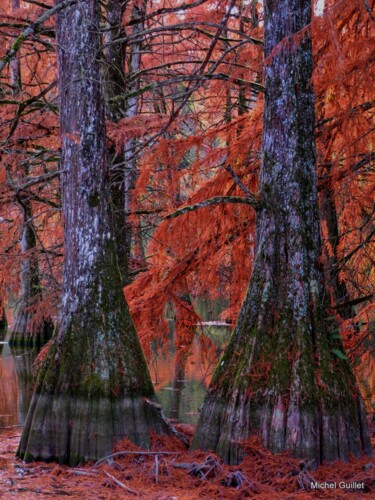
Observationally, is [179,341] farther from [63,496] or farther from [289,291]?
[63,496]

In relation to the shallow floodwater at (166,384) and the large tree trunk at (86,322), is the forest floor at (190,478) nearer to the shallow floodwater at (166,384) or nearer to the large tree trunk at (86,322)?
the large tree trunk at (86,322)

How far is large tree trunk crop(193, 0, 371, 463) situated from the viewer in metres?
5.94

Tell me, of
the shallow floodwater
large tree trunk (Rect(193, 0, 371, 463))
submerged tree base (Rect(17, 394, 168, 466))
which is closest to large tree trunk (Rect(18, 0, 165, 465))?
submerged tree base (Rect(17, 394, 168, 466))

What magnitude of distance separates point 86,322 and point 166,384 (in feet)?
25.8

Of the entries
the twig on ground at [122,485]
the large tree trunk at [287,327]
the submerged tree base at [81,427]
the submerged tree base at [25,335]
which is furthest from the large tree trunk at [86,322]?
the submerged tree base at [25,335]

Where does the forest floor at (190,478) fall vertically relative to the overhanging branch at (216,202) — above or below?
below

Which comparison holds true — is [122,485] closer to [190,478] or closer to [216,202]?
[190,478]

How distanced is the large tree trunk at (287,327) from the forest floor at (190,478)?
0.14 meters

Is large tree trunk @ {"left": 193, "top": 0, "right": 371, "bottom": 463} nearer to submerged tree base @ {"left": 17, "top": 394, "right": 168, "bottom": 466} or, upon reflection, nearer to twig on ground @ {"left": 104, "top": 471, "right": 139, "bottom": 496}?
submerged tree base @ {"left": 17, "top": 394, "right": 168, "bottom": 466}

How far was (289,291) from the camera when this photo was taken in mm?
6262

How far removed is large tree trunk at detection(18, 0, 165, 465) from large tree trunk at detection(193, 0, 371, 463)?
827 mm

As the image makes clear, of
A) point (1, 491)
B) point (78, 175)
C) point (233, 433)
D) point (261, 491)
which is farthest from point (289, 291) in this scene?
point (1, 491)

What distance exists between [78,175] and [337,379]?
10.1 feet

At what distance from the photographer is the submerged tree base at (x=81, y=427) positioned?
20.8 feet
